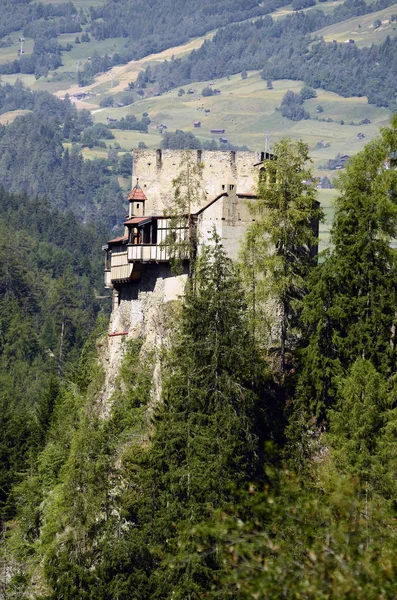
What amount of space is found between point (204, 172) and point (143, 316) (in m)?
6.91

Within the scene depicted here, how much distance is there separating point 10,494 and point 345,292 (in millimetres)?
28424

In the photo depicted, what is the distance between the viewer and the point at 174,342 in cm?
5372

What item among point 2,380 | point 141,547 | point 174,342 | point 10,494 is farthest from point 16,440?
point 2,380

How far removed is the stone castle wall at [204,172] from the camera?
59312 millimetres

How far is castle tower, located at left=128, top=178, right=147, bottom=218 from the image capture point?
204 feet

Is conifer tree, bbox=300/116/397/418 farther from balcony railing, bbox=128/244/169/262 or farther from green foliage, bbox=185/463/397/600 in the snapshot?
green foliage, bbox=185/463/397/600

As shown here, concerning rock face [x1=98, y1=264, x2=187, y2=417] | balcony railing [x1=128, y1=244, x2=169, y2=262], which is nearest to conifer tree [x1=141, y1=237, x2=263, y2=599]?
rock face [x1=98, y1=264, x2=187, y2=417]

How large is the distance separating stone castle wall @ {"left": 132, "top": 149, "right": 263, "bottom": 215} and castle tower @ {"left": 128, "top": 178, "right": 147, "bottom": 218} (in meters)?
0.25

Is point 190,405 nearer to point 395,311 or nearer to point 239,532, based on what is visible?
point 395,311

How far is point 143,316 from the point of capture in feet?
199

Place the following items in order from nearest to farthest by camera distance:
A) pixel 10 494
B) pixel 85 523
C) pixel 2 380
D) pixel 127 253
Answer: pixel 85 523
pixel 127 253
pixel 10 494
pixel 2 380

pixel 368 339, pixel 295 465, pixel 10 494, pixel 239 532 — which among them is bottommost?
pixel 10 494

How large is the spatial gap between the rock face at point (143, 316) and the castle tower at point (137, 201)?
A: 328 cm

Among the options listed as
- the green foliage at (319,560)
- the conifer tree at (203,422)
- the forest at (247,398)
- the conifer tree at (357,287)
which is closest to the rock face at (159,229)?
the forest at (247,398)
